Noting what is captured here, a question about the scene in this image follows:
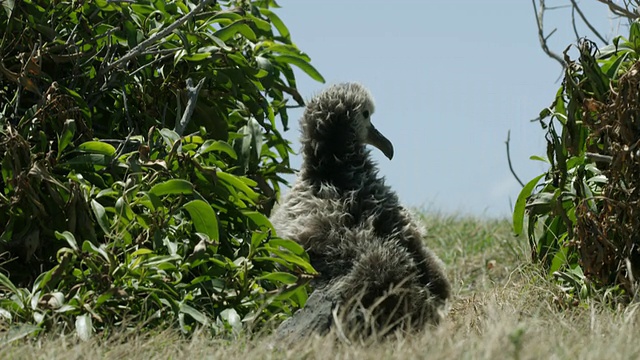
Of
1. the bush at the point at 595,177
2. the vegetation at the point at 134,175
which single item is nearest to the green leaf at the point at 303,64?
the vegetation at the point at 134,175

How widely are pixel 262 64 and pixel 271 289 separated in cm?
147

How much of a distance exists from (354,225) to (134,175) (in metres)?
1.20

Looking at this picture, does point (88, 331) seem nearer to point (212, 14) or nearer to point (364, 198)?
point (364, 198)

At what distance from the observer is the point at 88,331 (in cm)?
401

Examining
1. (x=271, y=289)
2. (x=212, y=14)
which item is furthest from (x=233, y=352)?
(x=212, y=14)

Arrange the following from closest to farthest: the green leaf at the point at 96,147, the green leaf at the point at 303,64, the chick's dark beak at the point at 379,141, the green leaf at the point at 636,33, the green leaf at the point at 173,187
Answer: the green leaf at the point at 173,187
the green leaf at the point at 96,147
the green leaf at the point at 636,33
the chick's dark beak at the point at 379,141
the green leaf at the point at 303,64

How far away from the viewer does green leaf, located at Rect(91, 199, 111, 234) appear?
4398 millimetres

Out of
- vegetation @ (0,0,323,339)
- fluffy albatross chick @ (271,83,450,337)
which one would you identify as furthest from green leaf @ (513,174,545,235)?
vegetation @ (0,0,323,339)

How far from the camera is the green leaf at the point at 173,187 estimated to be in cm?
439

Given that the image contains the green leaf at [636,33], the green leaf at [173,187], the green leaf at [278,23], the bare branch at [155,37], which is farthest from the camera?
the green leaf at [278,23]

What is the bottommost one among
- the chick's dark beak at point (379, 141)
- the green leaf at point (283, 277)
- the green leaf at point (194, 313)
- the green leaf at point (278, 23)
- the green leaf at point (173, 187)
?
the green leaf at point (194, 313)

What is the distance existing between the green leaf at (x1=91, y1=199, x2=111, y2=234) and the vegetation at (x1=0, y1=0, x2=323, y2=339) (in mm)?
12

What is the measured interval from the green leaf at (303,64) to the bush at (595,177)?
1416mm

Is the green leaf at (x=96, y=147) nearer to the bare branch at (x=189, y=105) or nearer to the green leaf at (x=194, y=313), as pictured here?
the bare branch at (x=189, y=105)
